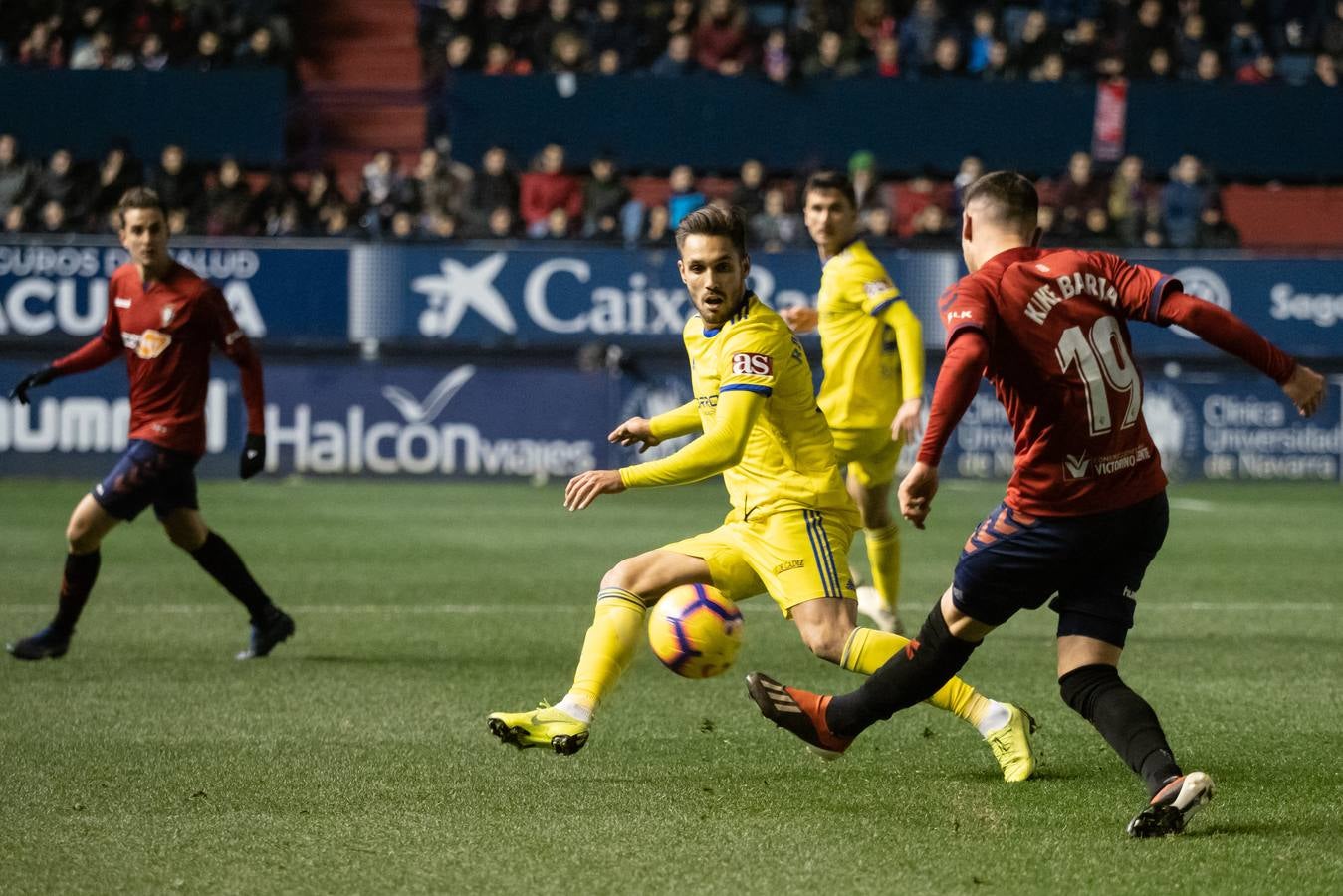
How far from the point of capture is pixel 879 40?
2412 centimetres

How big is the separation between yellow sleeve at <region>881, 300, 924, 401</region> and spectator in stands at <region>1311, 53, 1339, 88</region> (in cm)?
1695

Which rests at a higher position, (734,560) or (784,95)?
(784,95)

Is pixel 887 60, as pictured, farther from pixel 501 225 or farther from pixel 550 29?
pixel 501 225

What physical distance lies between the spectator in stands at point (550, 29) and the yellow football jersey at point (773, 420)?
17.8 meters

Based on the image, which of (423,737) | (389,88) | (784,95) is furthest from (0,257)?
(423,737)

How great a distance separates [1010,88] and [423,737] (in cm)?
1858

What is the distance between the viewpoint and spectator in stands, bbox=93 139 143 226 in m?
20.5

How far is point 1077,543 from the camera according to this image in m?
5.07

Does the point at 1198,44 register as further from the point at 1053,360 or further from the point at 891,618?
the point at 1053,360

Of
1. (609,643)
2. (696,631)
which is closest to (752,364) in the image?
(696,631)

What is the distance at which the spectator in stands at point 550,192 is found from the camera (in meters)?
21.4

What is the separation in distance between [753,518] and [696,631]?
1.51 feet

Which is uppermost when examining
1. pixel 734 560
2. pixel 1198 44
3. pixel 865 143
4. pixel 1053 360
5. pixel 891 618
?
pixel 1198 44

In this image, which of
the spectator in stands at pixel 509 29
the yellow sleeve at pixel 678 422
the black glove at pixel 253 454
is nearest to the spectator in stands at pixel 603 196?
the spectator in stands at pixel 509 29
